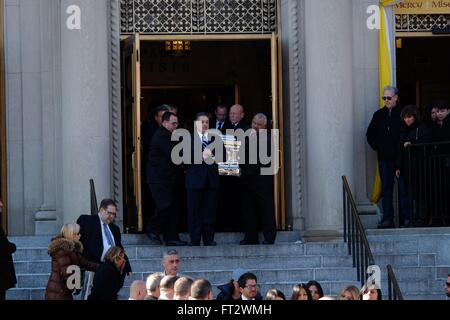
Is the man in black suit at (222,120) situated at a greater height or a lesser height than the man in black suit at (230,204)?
greater

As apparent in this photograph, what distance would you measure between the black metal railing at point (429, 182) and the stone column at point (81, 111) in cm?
408

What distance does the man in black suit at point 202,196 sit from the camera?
20797 millimetres

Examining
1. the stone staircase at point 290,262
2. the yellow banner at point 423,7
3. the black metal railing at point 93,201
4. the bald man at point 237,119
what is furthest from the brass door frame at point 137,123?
the yellow banner at point 423,7

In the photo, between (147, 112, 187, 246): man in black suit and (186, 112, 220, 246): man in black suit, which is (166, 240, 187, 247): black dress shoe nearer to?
(147, 112, 187, 246): man in black suit

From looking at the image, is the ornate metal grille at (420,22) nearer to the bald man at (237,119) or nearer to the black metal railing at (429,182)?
the black metal railing at (429,182)

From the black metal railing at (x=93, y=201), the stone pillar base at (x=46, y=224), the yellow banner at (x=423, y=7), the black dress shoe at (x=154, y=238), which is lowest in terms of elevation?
the black dress shoe at (x=154, y=238)

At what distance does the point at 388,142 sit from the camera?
21.9m

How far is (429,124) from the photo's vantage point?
71.7ft

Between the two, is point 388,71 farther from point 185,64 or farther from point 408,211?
point 185,64

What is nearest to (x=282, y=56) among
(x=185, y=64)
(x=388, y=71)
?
(x=388, y=71)

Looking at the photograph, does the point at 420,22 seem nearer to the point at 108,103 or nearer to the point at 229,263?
the point at 108,103

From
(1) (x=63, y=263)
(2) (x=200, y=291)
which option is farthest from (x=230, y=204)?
(2) (x=200, y=291)

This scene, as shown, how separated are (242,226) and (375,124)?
231cm
